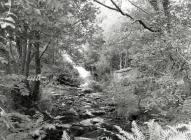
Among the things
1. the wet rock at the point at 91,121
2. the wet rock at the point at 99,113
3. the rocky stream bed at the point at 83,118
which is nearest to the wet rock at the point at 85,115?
the rocky stream bed at the point at 83,118

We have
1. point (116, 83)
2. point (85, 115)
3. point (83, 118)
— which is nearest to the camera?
point (83, 118)

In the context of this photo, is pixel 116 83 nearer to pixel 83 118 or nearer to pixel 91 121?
pixel 83 118

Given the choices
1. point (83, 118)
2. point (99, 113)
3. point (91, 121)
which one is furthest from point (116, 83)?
point (91, 121)

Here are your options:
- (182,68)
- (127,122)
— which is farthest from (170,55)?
(127,122)

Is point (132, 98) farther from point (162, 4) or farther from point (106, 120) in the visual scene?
point (162, 4)

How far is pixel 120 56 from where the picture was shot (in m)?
24.4

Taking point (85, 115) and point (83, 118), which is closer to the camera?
point (83, 118)

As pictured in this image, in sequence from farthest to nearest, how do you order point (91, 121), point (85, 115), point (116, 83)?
point (116, 83), point (85, 115), point (91, 121)

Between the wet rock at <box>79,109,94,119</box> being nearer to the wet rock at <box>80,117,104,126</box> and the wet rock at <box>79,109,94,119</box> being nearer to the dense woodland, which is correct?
the dense woodland

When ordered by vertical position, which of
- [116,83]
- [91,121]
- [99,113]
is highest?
[116,83]

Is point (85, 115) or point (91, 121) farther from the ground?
point (85, 115)

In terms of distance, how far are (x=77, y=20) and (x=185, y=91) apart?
5669 millimetres

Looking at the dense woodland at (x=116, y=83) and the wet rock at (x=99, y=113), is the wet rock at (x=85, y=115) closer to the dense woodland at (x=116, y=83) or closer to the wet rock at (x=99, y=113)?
the dense woodland at (x=116, y=83)

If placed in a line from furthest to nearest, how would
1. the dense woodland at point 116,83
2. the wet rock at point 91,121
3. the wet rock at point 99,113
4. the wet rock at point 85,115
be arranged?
the wet rock at point 99,113 < the wet rock at point 85,115 < the wet rock at point 91,121 < the dense woodland at point 116,83
